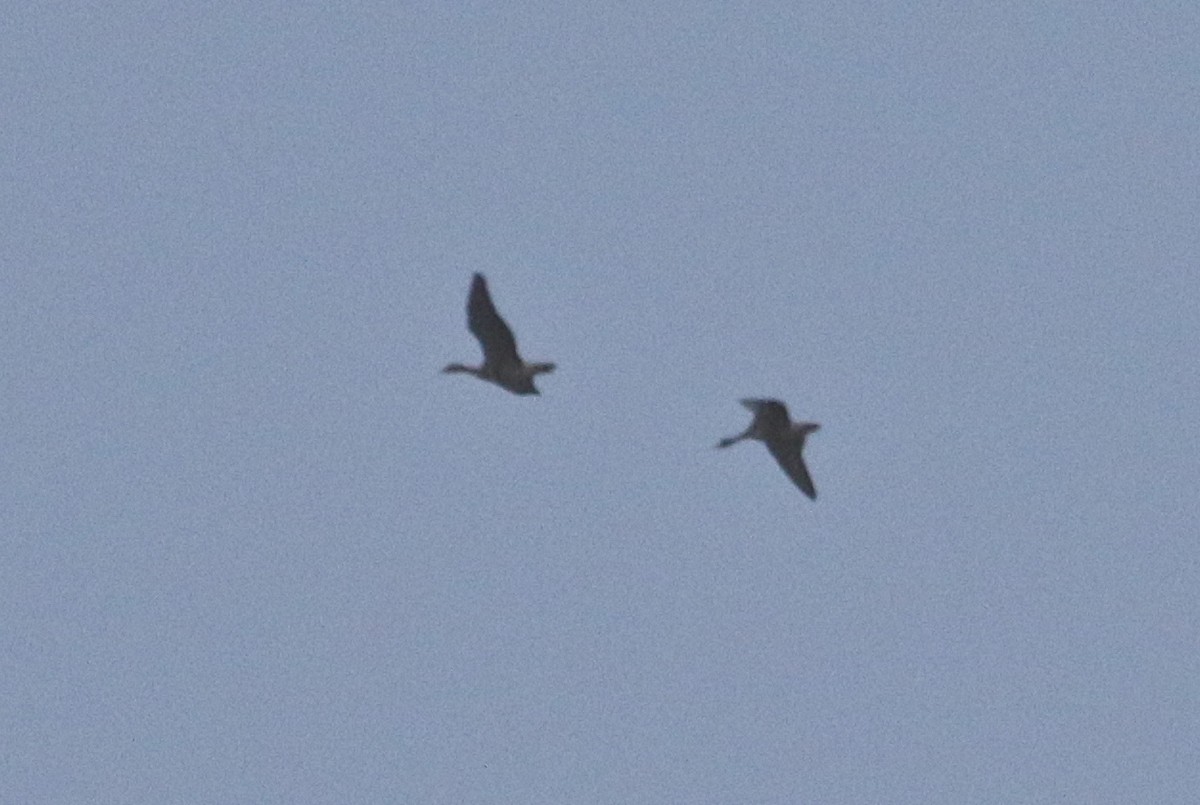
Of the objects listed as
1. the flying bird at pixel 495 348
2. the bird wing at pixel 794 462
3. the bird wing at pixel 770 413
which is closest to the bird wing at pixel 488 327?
the flying bird at pixel 495 348

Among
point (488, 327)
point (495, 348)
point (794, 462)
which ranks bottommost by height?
point (794, 462)

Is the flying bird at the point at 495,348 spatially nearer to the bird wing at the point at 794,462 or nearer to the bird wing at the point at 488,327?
the bird wing at the point at 488,327

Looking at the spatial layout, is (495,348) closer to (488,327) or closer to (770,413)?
(488,327)

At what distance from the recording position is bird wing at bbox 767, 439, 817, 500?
70312 millimetres

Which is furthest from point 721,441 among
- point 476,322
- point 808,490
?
point 476,322

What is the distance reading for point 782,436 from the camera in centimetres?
6981

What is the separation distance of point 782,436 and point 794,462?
101 centimetres

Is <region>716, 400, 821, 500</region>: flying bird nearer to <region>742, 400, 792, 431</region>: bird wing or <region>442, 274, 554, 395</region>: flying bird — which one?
<region>742, 400, 792, 431</region>: bird wing

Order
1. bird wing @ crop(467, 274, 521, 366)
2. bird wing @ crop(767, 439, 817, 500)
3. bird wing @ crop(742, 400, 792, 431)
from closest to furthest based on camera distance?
1. bird wing @ crop(467, 274, 521, 366)
2. bird wing @ crop(742, 400, 792, 431)
3. bird wing @ crop(767, 439, 817, 500)

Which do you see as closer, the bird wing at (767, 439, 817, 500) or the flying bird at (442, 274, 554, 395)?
the flying bird at (442, 274, 554, 395)

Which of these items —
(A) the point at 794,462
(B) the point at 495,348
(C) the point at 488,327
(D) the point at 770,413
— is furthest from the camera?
(A) the point at 794,462

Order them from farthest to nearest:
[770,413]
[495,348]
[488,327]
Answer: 1. [770,413]
2. [495,348]
3. [488,327]

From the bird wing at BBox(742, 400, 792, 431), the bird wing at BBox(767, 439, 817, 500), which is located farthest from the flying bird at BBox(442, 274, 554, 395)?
the bird wing at BBox(767, 439, 817, 500)

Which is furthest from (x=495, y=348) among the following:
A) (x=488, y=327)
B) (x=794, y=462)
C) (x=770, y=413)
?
(x=794, y=462)
